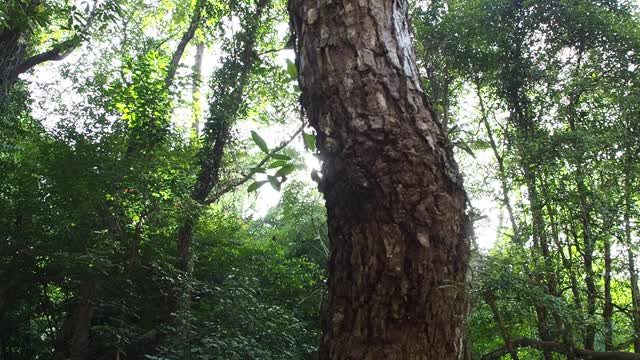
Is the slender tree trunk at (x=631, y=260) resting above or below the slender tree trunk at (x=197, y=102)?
below

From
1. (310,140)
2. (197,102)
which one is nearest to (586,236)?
(310,140)

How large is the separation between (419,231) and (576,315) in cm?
499

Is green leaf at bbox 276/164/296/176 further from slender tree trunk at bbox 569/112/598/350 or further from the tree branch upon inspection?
the tree branch

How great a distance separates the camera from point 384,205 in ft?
2.87

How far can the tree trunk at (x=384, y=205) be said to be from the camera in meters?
0.83

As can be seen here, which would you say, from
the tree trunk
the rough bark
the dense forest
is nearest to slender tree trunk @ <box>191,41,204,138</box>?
the dense forest

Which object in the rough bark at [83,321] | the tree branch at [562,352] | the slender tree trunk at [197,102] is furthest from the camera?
the slender tree trunk at [197,102]

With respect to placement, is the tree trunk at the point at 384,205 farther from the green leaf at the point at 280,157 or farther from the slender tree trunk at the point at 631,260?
the slender tree trunk at the point at 631,260

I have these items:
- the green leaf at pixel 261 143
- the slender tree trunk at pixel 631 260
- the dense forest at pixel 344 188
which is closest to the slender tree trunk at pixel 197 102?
the dense forest at pixel 344 188

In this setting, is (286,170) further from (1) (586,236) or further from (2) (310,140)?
(1) (586,236)

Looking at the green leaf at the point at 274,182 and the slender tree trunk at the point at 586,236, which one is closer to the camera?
the green leaf at the point at 274,182

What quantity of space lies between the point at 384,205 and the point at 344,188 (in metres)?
0.09

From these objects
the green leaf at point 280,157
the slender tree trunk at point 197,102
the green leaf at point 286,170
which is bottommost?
the green leaf at point 286,170

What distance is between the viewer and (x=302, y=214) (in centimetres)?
902
